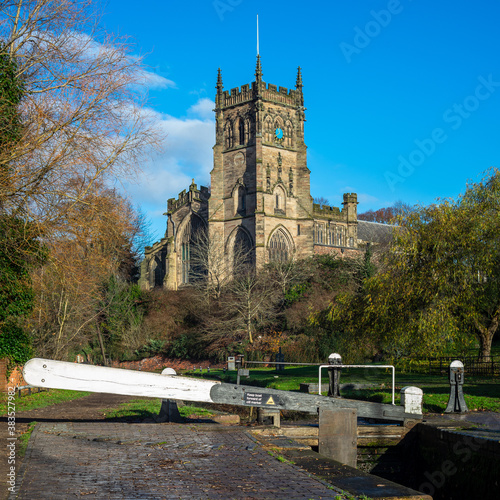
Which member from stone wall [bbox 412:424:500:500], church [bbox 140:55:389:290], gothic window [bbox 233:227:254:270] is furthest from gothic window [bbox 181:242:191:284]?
stone wall [bbox 412:424:500:500]

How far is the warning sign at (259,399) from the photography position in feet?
30.1

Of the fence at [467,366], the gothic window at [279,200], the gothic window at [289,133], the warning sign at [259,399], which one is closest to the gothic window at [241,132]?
the gothic window at [289,133]

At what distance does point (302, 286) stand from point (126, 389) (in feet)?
120

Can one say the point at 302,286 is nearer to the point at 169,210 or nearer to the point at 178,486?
the point at 169,210

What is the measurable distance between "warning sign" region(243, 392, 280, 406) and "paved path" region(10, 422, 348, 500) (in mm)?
625

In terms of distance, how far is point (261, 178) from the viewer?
5534 cm

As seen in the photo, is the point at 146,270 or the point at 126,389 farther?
the point at 146,270

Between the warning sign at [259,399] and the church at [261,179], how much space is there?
4358cm

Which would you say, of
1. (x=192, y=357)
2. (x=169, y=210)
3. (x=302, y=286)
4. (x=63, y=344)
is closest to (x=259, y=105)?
(x=169, y=210)

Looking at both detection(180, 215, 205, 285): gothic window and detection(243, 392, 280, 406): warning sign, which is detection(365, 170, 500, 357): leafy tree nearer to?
detection(243, 392, 280, 406): warning sign

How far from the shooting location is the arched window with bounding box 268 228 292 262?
54.7 m

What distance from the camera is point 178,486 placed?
6578 mm

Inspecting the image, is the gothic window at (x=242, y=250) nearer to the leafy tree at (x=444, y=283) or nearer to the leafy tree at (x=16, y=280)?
the leafy tree at (x=444, y=283)

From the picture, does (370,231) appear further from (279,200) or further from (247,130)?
(247,130)
